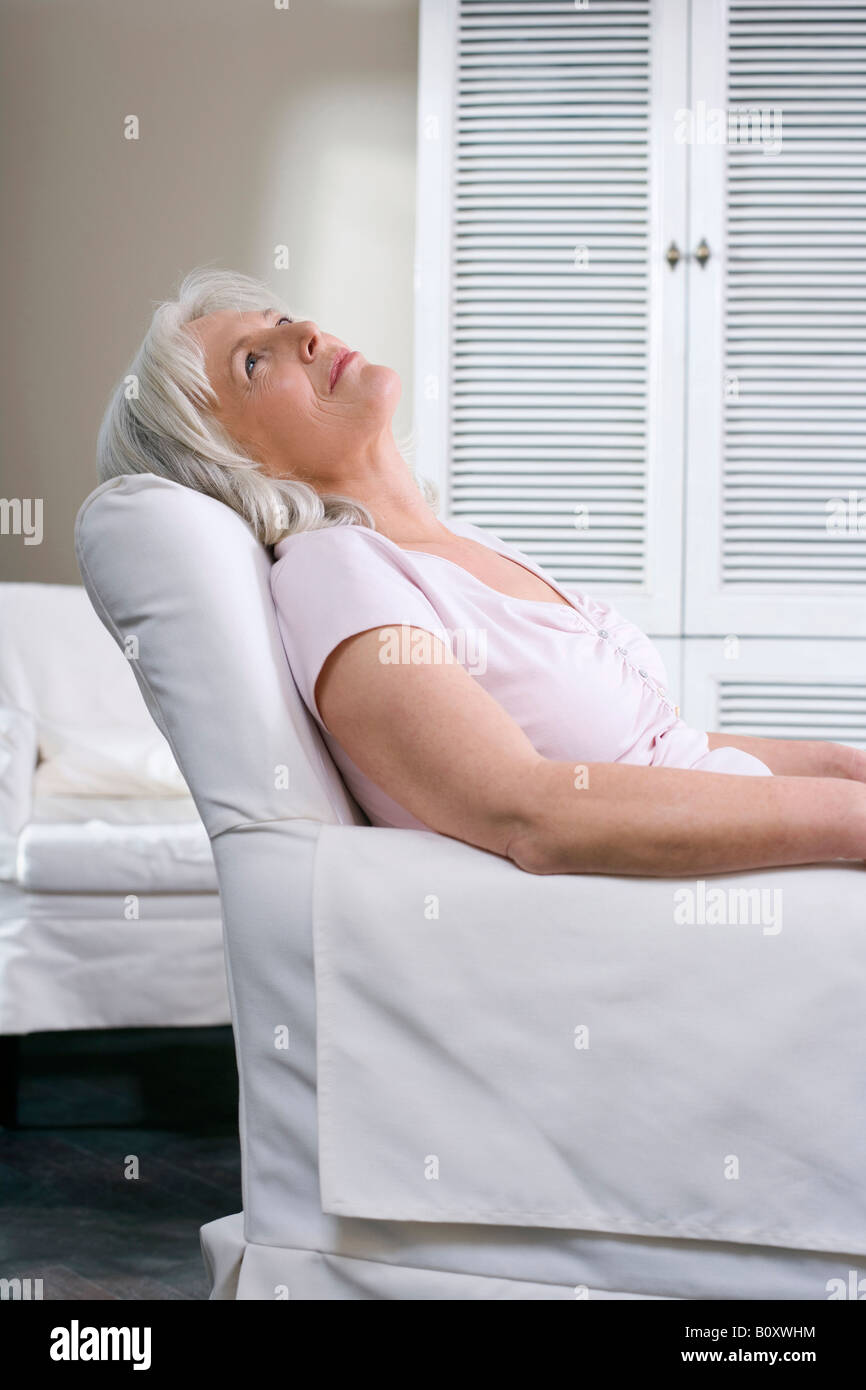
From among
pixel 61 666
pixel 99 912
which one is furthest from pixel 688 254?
pixel 99 912

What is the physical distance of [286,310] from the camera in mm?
1388

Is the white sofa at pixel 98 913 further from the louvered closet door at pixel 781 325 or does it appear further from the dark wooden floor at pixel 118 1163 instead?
the louvered closet door at pixel 781 325

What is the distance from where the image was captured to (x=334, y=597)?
38.1 inches

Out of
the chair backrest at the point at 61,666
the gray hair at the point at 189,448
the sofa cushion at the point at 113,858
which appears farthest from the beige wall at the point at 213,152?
the gray hair at the point at 189,448

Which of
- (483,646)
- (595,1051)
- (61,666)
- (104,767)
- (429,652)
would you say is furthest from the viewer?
(61,666)

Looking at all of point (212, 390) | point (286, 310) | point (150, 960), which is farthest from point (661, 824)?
point (150, 960)

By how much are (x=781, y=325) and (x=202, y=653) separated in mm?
2440

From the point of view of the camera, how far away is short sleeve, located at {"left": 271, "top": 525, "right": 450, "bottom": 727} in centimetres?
95

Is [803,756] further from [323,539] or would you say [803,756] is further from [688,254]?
[688,254]

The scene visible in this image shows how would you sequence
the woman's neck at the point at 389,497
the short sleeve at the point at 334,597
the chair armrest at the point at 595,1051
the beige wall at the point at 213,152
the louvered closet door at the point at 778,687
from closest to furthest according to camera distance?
the chair armrest at the point at 595,1051
the short sleeve at the point at 334,597
the woman's neck at the point at 389,497
the louvered closet door at the point at 778,687
the beige wall at the point at 213,152

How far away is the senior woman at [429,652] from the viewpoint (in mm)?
859

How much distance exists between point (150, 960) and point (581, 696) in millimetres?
1224

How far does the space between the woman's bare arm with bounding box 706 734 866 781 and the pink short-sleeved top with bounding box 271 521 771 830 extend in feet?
0.39

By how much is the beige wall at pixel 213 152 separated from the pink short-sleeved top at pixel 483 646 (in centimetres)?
229
